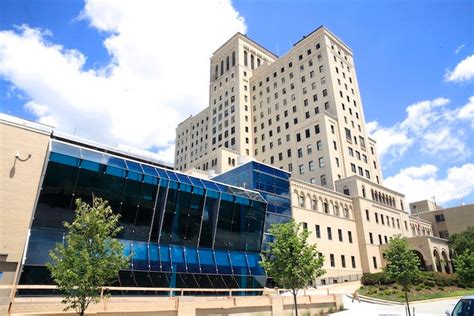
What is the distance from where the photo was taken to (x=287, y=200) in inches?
1678

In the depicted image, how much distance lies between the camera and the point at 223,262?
31500 mm

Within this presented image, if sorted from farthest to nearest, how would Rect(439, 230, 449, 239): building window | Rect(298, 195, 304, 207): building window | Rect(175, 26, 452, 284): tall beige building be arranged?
Rect(439, 230, 449, 239): building window, Rect(175, 26, 452, 284): tall beige building, Rect(298, 195, 304, 207): building window

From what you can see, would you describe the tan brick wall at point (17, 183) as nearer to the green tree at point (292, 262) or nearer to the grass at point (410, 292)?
the green tree at point (292, 262)

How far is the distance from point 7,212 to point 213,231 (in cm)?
1598

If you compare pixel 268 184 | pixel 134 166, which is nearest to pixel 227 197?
pixel 268 184

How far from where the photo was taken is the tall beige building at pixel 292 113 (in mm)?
62250

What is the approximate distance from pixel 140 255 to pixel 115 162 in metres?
7.24

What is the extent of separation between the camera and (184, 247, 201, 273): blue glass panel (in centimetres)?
2895

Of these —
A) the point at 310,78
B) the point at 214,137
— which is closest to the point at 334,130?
the point at 310,78

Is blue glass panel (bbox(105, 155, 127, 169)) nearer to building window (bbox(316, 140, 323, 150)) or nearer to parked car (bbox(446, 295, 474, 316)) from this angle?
parked car (bbox(446, 295, 474, 316))

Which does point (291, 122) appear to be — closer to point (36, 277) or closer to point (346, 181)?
point (346, 181)

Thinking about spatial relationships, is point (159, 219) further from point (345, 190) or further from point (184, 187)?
point (345, 190)

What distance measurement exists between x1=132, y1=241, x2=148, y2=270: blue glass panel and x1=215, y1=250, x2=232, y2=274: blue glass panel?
685 cm

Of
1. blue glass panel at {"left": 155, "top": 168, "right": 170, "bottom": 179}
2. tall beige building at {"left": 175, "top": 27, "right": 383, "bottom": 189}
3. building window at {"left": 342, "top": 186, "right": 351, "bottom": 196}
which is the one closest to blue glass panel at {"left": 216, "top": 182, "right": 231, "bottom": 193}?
blue glass panel at {"left": 155, "top": 168, "right": 170, "bottom": 179}
